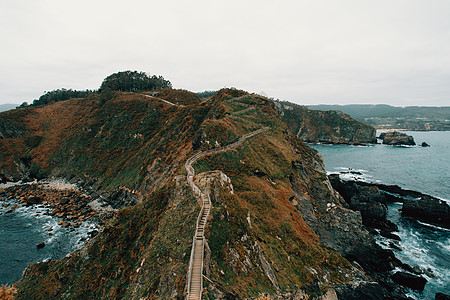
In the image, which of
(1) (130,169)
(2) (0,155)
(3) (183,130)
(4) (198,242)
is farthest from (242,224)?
(2) (0,155)

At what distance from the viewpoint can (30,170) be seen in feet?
301

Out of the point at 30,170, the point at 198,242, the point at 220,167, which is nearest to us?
the point at 198,242

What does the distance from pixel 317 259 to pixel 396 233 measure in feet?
117

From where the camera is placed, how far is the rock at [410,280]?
129ft

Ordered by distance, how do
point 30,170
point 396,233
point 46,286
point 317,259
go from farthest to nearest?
1. point 30,170
2. point 396,233
3. point 317,259
4. point 46,286

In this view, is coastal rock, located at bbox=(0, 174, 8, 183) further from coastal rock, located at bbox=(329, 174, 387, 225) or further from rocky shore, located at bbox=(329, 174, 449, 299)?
coastal rock, located at bbox=(329, 174, 387, 225)

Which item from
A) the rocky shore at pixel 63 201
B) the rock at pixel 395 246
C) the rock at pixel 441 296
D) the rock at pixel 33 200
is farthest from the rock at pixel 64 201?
the rock at pixel 441 296

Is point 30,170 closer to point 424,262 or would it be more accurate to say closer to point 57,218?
point 57,218

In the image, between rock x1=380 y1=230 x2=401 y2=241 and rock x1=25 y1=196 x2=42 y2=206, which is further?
rock x1=25 y1=196 x2=42 y2=206

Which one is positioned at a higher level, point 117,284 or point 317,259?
point 117,284

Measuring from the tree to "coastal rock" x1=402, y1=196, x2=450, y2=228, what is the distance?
140883mm

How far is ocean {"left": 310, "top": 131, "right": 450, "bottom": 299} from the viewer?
44.1m

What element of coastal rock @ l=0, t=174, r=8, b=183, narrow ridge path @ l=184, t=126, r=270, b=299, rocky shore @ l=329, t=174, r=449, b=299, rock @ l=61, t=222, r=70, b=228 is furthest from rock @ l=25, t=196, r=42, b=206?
rocky shore @ l=329, t=174, r=449, b=299

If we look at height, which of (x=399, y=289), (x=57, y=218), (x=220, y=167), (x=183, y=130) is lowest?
(x=399, y=289)
